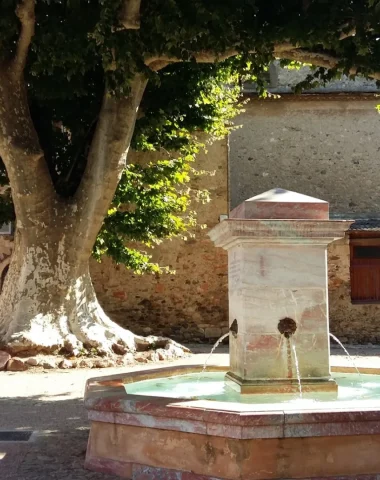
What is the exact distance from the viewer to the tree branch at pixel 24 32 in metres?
8.57

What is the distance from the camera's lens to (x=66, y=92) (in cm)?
1011

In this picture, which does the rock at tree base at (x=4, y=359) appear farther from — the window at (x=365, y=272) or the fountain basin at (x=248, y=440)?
the window at (x=365, y=272)

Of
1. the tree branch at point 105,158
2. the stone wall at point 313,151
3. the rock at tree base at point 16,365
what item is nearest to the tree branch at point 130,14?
the tree branch at point 105,158

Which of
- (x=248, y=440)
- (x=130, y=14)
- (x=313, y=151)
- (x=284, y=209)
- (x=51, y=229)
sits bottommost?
(x=248, y=440)

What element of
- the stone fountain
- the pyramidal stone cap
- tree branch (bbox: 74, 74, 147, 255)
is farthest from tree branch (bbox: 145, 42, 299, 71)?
the pyramidal stone cap

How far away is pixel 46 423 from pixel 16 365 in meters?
3.98

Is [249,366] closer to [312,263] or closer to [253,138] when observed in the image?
[312,263]

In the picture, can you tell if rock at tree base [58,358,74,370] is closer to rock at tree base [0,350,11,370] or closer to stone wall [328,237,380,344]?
rock at tree base [0,350,11,370]

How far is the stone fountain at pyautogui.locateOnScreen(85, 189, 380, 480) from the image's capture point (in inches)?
149

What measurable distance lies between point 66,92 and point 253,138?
796cm

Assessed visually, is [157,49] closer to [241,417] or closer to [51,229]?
[51,229]

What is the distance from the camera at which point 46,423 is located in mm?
5926

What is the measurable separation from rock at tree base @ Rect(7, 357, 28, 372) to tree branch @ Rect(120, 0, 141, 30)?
17.1 ft

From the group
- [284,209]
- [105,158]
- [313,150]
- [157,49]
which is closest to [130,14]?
[157,49]
